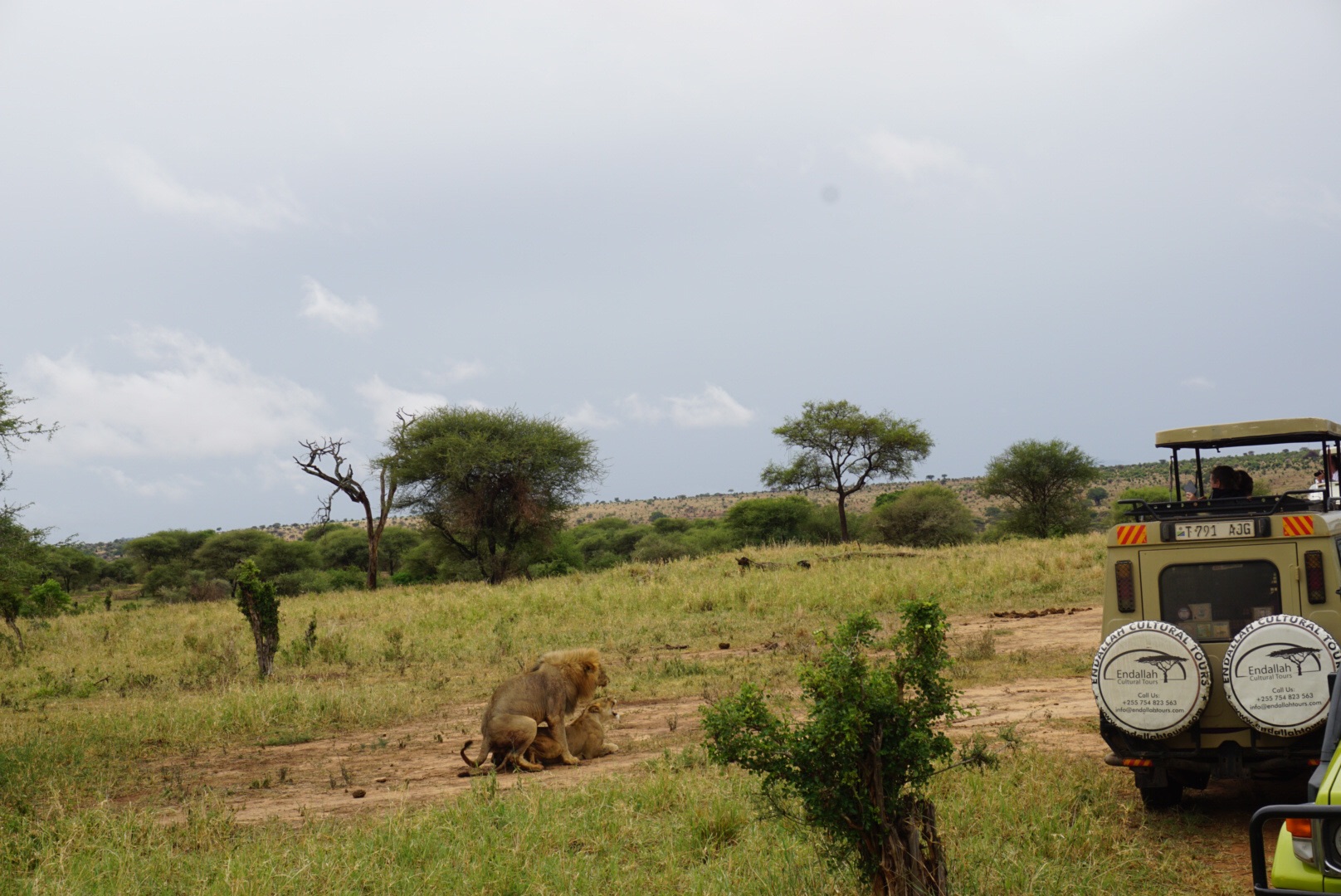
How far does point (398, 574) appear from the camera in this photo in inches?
1673

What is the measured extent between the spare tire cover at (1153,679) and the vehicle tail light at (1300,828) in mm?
1768

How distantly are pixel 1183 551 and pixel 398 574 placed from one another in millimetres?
40010

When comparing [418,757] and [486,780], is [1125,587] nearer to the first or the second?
[486,780]

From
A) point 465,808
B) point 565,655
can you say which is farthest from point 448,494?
point 465,808

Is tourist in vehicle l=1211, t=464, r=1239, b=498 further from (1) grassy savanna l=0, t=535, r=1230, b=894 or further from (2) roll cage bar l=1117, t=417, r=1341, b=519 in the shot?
(1) grassy savanna l=0, t=535, r=1230, b=894

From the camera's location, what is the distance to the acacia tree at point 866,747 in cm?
382

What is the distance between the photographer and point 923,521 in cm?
4262

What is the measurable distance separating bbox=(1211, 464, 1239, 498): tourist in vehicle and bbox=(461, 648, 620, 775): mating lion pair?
495 cm

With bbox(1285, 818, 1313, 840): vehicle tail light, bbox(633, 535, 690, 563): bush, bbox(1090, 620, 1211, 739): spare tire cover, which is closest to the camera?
bbox(1285, 818, 1313, 840): vehicle tail light

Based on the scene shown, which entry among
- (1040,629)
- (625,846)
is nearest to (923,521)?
(1040,629)

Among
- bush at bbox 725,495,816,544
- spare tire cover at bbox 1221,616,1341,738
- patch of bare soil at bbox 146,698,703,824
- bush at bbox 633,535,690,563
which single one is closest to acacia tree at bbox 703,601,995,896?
spare tire cover at bbox 1221,616,1341,738

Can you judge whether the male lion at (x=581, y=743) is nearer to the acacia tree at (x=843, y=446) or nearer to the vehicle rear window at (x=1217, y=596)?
the vehicle rear window at (x=1217, y=596)

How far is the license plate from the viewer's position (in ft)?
17.5

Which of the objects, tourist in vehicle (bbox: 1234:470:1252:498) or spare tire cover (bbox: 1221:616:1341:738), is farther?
tourist in vehicle (bbox: 1234:470:1252:498)
